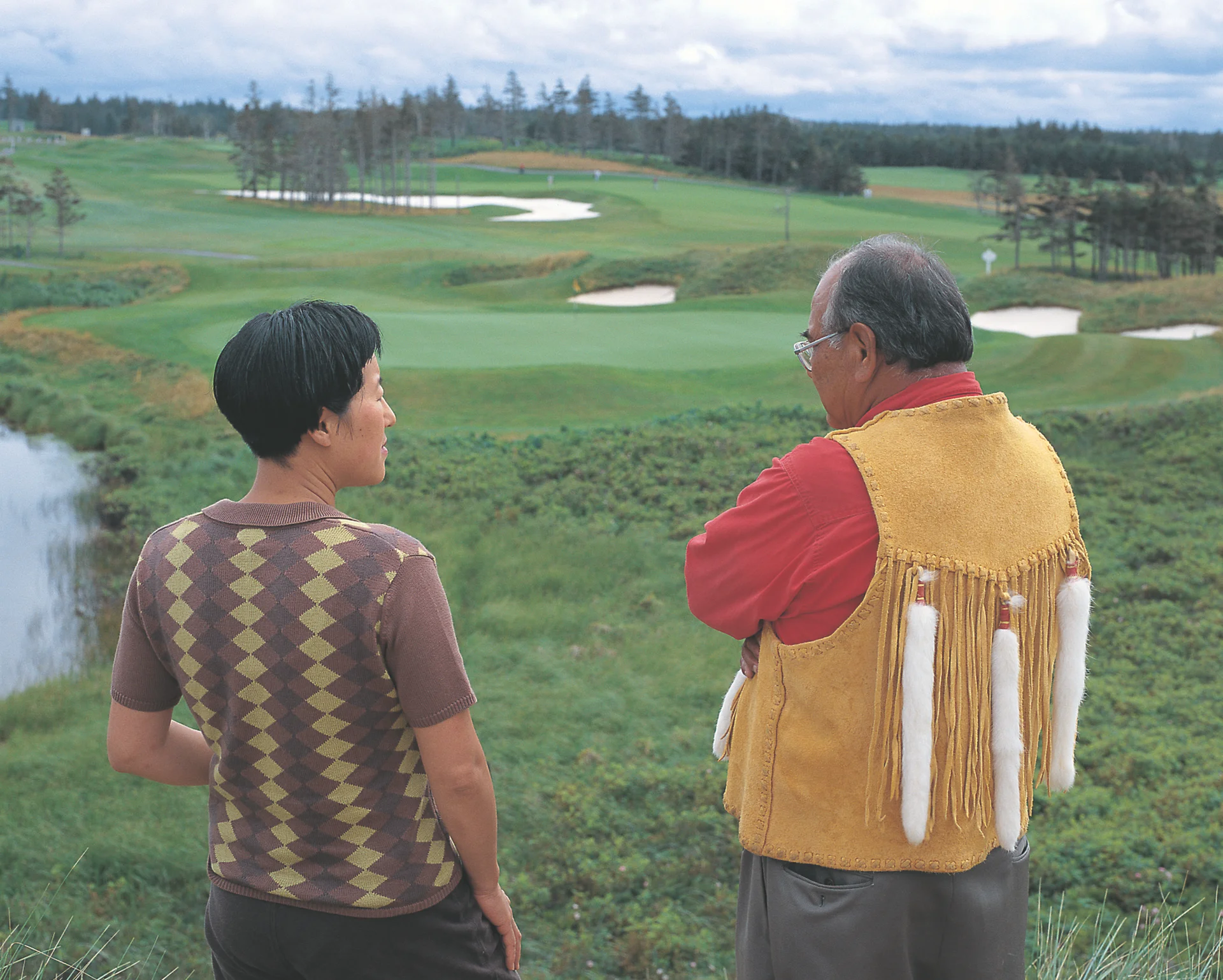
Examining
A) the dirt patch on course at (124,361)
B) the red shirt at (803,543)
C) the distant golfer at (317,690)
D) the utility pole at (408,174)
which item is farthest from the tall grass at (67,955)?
the utility pole at (408,174)

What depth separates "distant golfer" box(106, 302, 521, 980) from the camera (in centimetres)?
153

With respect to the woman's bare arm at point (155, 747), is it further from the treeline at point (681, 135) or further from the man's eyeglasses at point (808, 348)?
the treeline at point (681, 135)

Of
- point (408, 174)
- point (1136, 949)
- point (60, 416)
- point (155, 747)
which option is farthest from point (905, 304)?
point (408, 174)

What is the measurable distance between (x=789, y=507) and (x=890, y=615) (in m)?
0.23

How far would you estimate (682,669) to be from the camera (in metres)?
6.00

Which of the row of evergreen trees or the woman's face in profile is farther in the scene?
the row of evergreen trees

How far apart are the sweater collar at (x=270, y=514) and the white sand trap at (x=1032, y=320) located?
54.6 feet

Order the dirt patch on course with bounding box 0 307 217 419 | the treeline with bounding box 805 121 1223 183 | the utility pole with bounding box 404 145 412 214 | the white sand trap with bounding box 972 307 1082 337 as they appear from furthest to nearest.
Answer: the treeline with bounding box 805 121 1223 183 < the utility pole with bounding box 404 145 412 214 < the white sand trap with bounding box 972 307 1082 337 < the dirt patch on course with bounding box 0 307 217 419

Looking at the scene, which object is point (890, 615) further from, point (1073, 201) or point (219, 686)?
point (1073, 201)

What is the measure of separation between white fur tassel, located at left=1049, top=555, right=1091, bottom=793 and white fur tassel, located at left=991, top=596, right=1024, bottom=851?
0.50ft

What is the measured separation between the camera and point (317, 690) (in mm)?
1557

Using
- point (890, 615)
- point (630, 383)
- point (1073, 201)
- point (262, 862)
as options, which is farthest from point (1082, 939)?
point (1073, 201)

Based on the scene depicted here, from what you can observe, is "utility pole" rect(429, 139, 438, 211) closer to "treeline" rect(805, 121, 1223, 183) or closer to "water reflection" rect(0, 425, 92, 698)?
"treeline" rect(805, 121, 1223, 183)

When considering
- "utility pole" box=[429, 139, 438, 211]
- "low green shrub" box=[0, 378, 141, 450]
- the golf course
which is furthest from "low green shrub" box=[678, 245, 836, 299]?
"utility pole" box=[429, 139, 438, 211]
